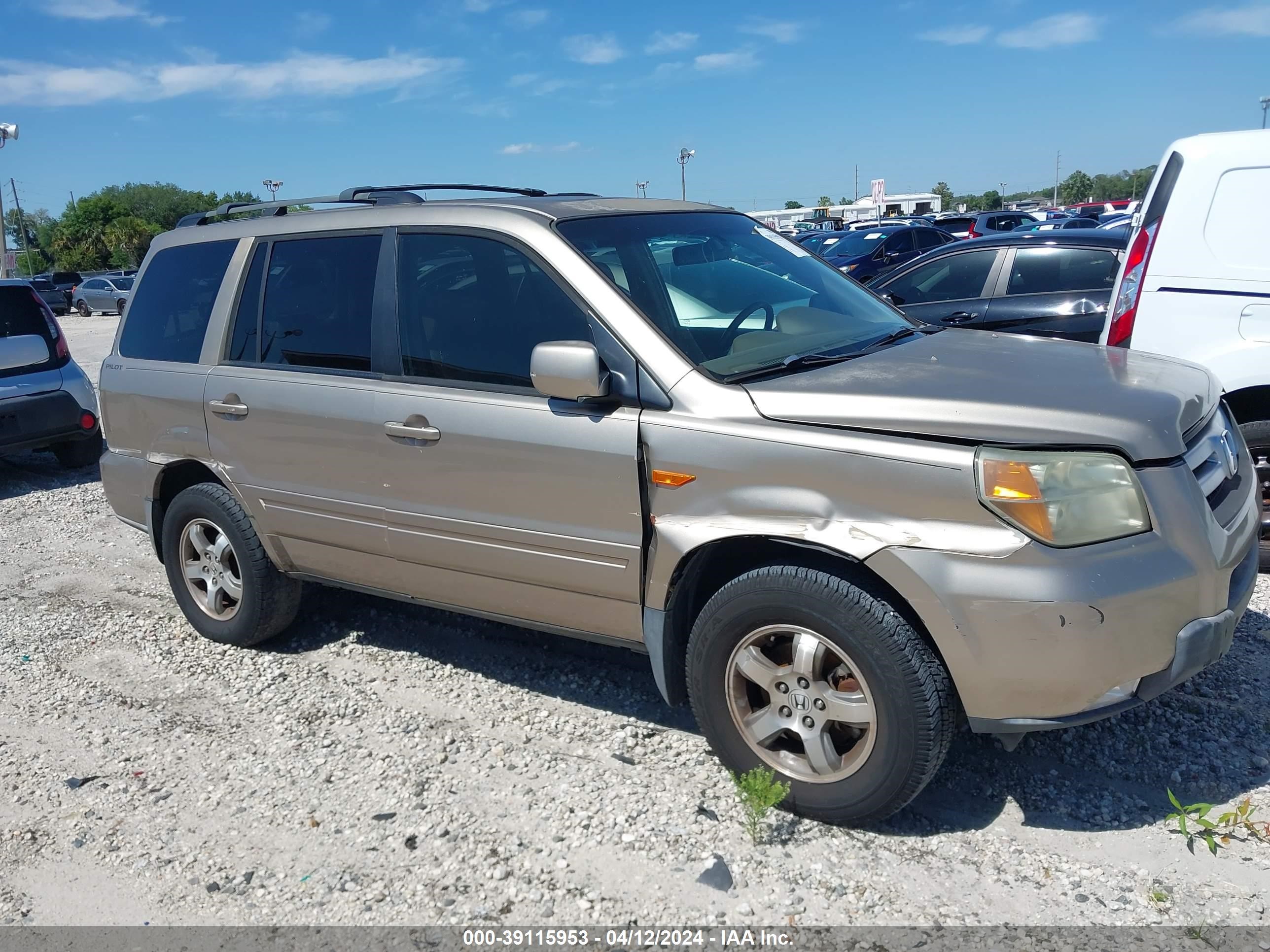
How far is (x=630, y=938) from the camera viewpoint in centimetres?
273

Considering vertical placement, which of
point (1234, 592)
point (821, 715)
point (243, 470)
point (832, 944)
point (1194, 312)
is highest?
point (1194, 312)

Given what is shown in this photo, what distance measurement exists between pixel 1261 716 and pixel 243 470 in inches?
162

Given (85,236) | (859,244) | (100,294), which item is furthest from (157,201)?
(859,244)

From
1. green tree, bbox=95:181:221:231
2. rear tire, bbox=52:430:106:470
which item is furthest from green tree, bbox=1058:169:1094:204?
rear tire, bbox=52:430:106:470

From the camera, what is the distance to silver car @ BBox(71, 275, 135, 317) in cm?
3503

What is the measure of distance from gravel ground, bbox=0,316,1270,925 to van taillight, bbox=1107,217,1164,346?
1.46 metres

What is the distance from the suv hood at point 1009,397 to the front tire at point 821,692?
50cm

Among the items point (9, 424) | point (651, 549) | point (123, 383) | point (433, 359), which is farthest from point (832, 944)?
point (9, 424)

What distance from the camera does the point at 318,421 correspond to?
4055 millimetres

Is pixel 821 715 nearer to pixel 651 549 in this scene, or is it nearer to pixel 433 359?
pixel 651 549

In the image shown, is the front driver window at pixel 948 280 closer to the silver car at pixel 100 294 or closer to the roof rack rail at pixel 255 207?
the roof rack rail at pixel 255 207

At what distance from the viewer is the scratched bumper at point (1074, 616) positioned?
2.68 m

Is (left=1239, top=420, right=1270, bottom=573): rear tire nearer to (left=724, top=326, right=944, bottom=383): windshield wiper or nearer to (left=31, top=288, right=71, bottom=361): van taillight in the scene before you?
(left=724, top=326, right=944, bottom=383): windshield wiper

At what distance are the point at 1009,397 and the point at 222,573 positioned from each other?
11.7 ft
